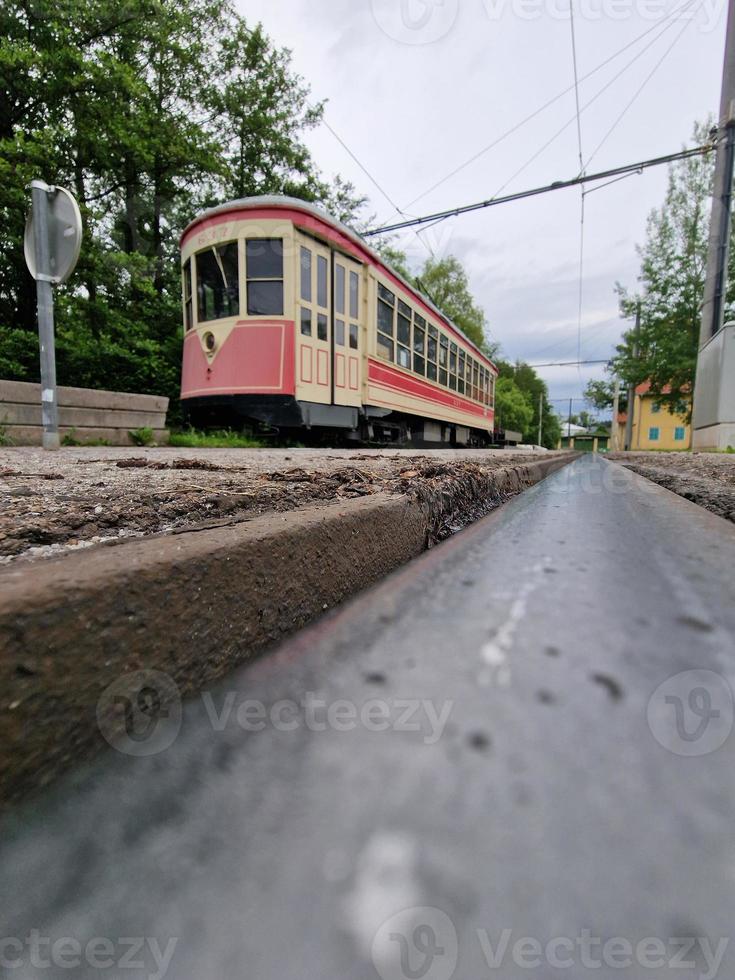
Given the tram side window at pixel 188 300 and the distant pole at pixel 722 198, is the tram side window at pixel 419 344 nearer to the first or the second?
the tram side window at pixel 188 300

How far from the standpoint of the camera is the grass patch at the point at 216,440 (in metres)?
6.45

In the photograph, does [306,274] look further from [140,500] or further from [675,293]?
[675,293]

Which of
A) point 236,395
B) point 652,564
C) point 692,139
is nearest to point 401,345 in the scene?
point 236,395

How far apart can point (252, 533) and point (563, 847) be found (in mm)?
547

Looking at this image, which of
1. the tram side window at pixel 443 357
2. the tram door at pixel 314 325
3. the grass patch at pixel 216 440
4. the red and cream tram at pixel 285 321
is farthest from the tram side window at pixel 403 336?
the grass patch at pixel 216 440

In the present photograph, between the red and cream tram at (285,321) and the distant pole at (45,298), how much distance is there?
217 cm

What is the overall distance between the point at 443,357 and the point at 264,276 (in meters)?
4.91

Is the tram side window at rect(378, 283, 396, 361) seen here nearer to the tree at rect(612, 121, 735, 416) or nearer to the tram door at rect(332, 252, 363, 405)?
the tram door at rect(332, 252, 363, 405)

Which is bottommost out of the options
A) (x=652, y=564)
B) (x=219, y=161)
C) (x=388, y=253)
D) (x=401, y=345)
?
(x=652, y=564)

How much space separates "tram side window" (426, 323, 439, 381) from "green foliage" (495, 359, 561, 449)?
3342 cm

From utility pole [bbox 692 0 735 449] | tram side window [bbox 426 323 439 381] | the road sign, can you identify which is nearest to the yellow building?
utility pole [bbox 692 0 735 449]

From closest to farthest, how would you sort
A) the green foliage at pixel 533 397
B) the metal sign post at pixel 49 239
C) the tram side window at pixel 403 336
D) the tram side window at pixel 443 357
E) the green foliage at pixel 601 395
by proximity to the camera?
the metal sign post at pixel 49 239, the tram side window at pixel 403 336, the tram side window at pixel 443 357, the green foliage at pixel 601 395, the green foliage at pixel 533 397

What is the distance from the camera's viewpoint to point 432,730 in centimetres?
53

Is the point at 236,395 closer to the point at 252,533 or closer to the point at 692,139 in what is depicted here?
the point at 252,533
